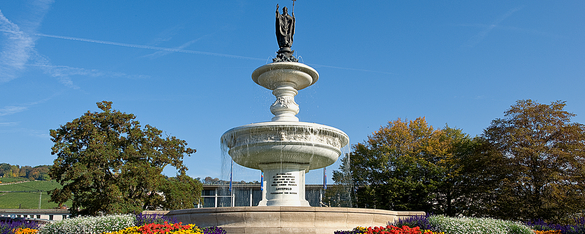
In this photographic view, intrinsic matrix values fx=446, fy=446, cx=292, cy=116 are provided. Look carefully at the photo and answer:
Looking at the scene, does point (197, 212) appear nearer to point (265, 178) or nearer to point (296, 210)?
point (296, 210)

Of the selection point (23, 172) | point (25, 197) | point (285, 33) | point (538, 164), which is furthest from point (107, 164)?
point (23, 172)

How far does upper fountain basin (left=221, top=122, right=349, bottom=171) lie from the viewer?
1349 centimetres

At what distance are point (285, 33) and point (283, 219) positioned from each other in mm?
8707

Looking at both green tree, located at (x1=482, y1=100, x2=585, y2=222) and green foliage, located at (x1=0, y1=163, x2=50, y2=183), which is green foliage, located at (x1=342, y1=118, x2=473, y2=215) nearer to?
green tree, located at (x1=482, y1=100, x2=585, y2=222)

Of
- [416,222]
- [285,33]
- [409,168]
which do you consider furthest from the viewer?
[409,168]

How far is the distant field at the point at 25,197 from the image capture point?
237ft

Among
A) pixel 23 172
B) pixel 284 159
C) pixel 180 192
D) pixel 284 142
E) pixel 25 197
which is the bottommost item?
pixel 25 197

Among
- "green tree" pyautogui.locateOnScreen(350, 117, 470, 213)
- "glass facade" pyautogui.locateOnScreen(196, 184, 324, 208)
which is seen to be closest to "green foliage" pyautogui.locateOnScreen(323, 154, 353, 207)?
"green tree" pyautogui.locateOnScreen(350, 117, 470, 213)

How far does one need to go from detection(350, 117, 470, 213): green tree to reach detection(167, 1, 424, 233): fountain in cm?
1781

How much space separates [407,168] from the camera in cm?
3238

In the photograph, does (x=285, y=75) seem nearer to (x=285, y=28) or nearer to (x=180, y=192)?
(x=285, y=28)

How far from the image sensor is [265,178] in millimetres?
14938

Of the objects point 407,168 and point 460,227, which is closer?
point 460,227

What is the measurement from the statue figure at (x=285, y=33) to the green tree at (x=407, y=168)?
1758 centimetres
